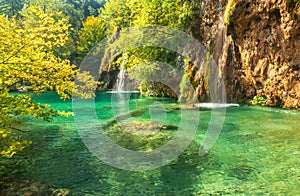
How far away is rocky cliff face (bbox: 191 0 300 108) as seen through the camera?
2166 centimetres

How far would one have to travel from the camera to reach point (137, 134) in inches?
573

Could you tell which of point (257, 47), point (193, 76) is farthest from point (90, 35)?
point (257, 47)

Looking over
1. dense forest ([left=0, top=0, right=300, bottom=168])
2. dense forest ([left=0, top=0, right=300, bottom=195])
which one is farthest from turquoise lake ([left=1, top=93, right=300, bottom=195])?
dense forest ([left=0, top=0, right=300, bottom=168])

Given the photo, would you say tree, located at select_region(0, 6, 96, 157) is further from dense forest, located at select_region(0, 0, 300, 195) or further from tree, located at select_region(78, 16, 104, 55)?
tree, located at select_region(78, 16, 104, 55)

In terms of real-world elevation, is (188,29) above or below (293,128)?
above

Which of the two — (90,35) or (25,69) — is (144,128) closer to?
(25,69)

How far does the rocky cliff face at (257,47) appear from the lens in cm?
2166

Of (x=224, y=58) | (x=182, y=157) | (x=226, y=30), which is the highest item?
(x=226, y=30)

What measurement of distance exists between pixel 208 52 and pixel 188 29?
4.64m

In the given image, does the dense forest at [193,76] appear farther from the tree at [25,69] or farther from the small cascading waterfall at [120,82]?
the small cascading waterfall at [120,82]

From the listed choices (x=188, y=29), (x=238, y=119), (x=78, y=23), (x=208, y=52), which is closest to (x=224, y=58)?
(x=208, y=52)

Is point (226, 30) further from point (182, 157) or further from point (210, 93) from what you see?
point (182, 157)

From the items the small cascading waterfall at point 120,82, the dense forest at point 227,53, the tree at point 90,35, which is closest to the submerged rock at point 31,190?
the dense forest at point 227,53

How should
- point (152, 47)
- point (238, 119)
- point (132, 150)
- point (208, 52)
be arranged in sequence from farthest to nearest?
point (152, 47) → point (208, 52) → point (238, 119) → point (132, 150)
